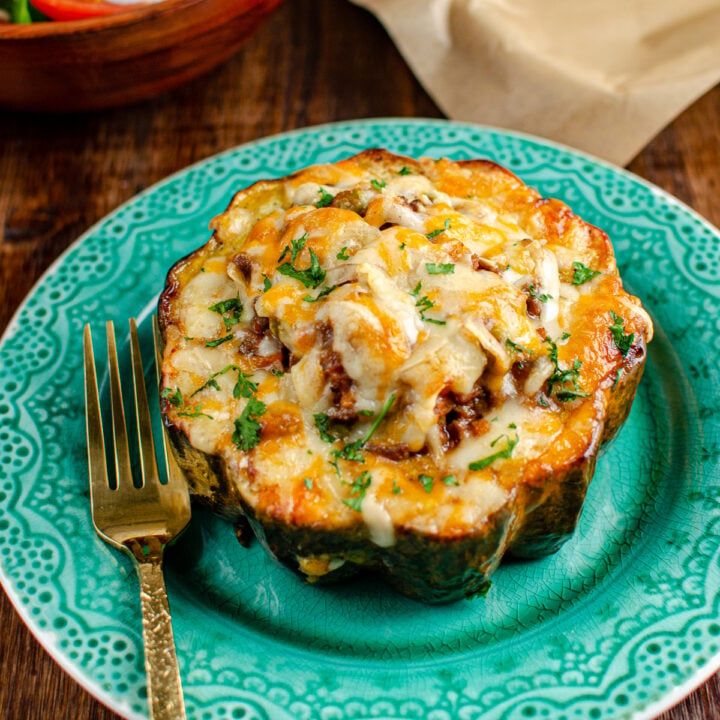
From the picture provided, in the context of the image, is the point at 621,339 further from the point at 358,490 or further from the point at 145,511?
the point at 145,511

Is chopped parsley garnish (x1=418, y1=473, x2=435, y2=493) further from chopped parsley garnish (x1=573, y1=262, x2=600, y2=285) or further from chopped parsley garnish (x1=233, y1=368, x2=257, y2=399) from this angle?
chopped parsley garnish (x1=573, y1=262, x2=600, y2=285)

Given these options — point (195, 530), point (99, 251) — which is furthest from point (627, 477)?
point (99, 251)

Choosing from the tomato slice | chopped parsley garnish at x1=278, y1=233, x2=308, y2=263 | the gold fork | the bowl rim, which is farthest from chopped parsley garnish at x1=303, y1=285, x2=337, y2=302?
the tomato slice

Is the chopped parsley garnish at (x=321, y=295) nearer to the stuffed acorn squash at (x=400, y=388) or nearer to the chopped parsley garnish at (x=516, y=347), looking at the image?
the stuffed acorn squash at (x=400, y=388)

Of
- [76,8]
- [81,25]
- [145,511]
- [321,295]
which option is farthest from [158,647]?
[76,8]

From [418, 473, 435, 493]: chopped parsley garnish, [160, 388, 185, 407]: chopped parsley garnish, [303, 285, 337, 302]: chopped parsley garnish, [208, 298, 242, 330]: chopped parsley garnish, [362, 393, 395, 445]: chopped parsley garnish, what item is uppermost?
[303, 285, 337, 302]: chopped parsley garnish

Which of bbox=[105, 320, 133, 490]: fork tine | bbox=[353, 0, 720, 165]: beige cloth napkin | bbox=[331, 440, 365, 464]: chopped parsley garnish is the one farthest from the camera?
bbox=[353, 0, 720, 165]: beige cloth napkin
